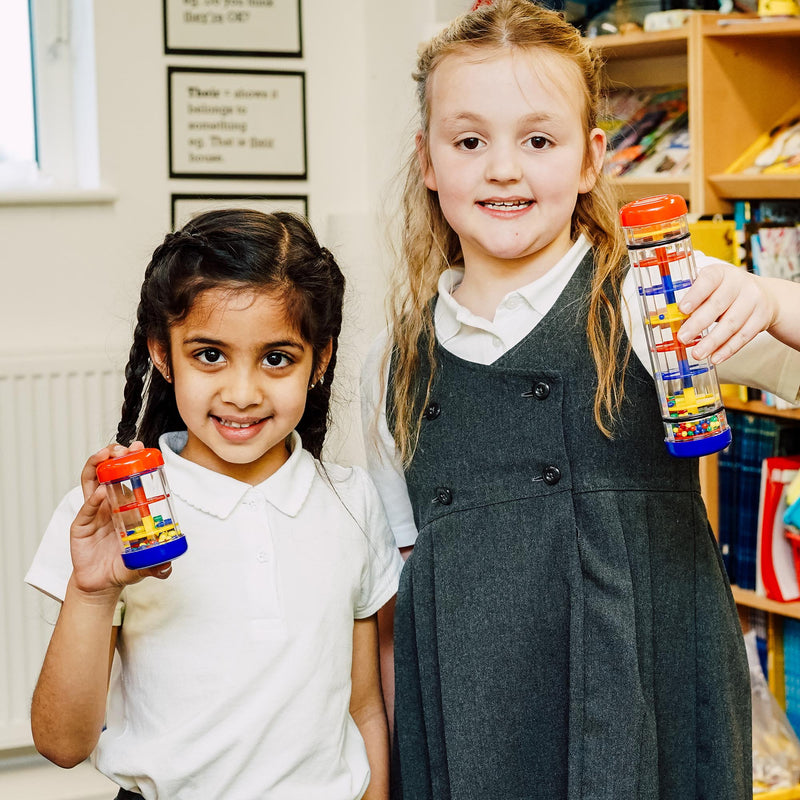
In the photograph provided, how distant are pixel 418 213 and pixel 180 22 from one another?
1.62 meters

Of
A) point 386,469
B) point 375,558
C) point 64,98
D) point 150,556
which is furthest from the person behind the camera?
point 64,98

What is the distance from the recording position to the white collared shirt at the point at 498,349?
1.14 metres

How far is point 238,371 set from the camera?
3.59 feet

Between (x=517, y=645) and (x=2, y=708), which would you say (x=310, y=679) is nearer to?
(x=517, y=645)

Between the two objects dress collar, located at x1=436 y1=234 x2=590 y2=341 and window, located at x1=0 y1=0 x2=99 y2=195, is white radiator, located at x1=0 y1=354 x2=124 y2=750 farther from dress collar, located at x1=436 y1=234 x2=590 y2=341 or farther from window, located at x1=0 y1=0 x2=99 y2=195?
dress collar, located at x1=436 y1=234 x2=590 y2=341

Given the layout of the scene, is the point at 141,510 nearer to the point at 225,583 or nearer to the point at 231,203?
the point at 225,583

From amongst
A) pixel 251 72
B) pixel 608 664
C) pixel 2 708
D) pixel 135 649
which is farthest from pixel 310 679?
pixel 251 72

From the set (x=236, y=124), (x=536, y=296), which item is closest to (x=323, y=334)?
(x=536, y=296)

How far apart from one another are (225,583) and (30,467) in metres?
1.60

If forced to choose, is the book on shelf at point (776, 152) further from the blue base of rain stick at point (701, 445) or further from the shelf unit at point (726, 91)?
the blue base of rain stick at point (701, 445)

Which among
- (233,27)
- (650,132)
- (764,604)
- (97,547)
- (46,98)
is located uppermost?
(233,27)

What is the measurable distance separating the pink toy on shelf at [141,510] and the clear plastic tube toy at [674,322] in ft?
1.50

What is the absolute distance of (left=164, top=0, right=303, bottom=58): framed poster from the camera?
2725mm

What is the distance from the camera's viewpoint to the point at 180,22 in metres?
2.72
